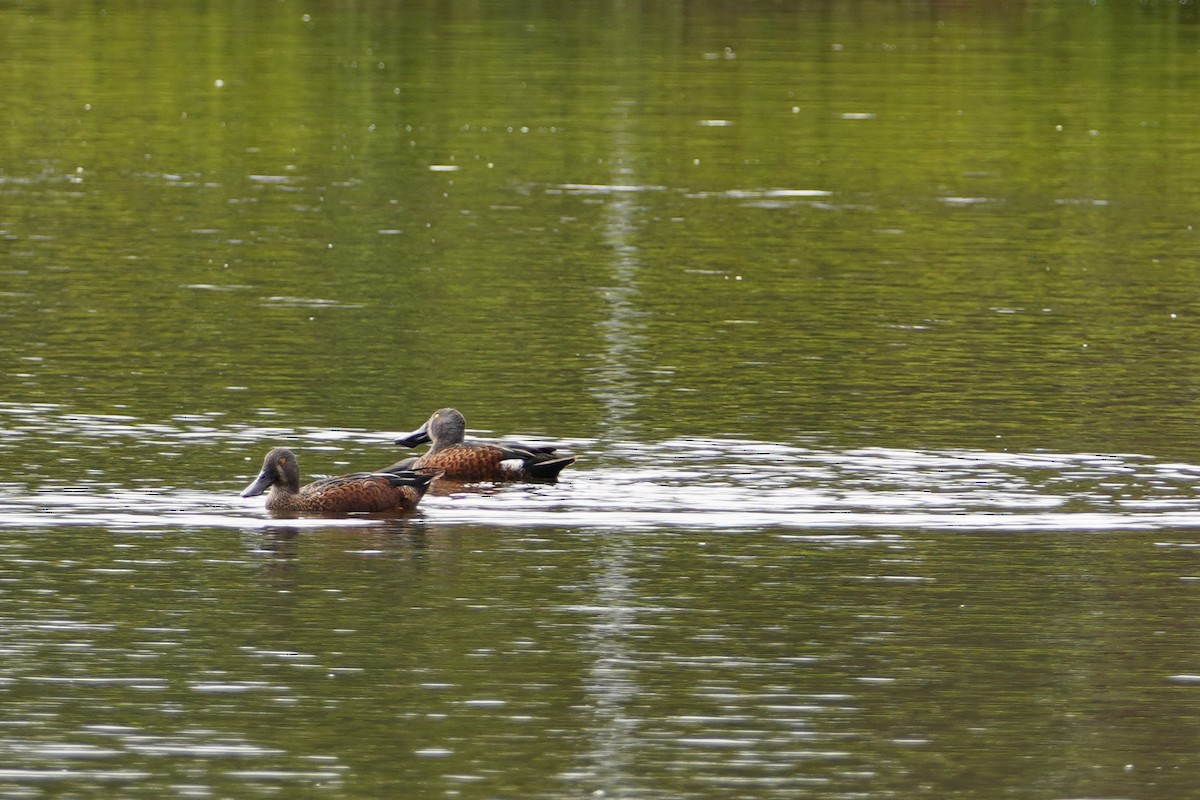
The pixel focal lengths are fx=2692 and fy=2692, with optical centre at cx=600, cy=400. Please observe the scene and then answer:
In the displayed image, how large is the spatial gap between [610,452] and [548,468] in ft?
3.30

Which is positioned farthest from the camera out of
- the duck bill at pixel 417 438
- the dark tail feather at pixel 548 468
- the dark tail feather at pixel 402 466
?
the duck bill at pixel 417 438

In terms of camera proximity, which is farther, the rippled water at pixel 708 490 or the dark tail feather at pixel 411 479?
the dark tail feather at pixel 411 479

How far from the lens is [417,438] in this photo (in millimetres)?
17750

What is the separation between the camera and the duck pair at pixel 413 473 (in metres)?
16.0

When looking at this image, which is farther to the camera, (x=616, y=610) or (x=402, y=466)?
(x=402, y=466)

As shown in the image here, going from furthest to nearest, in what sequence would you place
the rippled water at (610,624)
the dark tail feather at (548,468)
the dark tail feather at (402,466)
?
the dark tail feather at (548,468), the dark tail feather at (402,466), the rippled water at (610,624)

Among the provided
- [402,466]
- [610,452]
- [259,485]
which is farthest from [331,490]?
[610,452]

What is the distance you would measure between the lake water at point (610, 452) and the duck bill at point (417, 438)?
0.60 feet

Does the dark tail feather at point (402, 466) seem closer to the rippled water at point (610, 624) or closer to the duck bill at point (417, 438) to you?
the rippled water at point (610, 624)

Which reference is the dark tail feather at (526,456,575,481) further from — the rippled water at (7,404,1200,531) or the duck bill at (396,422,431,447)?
the duck bill at (396,422,431,447)

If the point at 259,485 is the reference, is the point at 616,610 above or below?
below

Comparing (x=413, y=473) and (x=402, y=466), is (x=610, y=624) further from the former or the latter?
(x=402, y=466)

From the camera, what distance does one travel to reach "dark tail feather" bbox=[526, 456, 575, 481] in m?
16.8

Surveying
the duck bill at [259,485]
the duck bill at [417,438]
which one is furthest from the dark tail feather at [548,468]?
the duck bill at [259,485]
